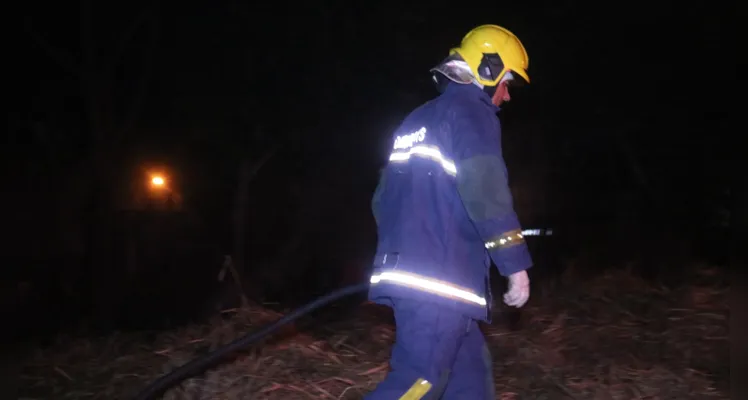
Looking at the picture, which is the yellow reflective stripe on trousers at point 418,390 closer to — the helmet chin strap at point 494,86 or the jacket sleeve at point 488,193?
the jacket sleeve at point 488,193

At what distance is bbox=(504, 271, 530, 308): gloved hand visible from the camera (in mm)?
3473

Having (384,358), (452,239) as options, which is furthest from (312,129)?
(452,239)

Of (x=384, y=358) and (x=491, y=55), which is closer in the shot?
(x=491, y=55)

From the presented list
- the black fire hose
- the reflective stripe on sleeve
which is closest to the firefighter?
the reflective stripe on sleeve

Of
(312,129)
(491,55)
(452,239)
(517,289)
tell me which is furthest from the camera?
(312,129)

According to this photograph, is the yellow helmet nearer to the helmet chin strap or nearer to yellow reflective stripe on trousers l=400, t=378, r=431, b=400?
the helmet chin strap

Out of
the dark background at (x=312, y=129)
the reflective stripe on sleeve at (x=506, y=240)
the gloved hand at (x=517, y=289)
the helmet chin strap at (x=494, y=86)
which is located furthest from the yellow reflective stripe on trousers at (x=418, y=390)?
the dark background at (x=312, y=129)

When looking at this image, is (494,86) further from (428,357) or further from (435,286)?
(428,357)

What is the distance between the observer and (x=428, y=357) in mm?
3521

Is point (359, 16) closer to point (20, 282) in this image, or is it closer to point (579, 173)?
point (579, 173)

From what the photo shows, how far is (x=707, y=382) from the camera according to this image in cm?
560

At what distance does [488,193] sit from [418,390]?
3.01ft

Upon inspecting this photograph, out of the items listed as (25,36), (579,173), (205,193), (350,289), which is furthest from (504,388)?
(205,193)

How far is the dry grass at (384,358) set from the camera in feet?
17.5
